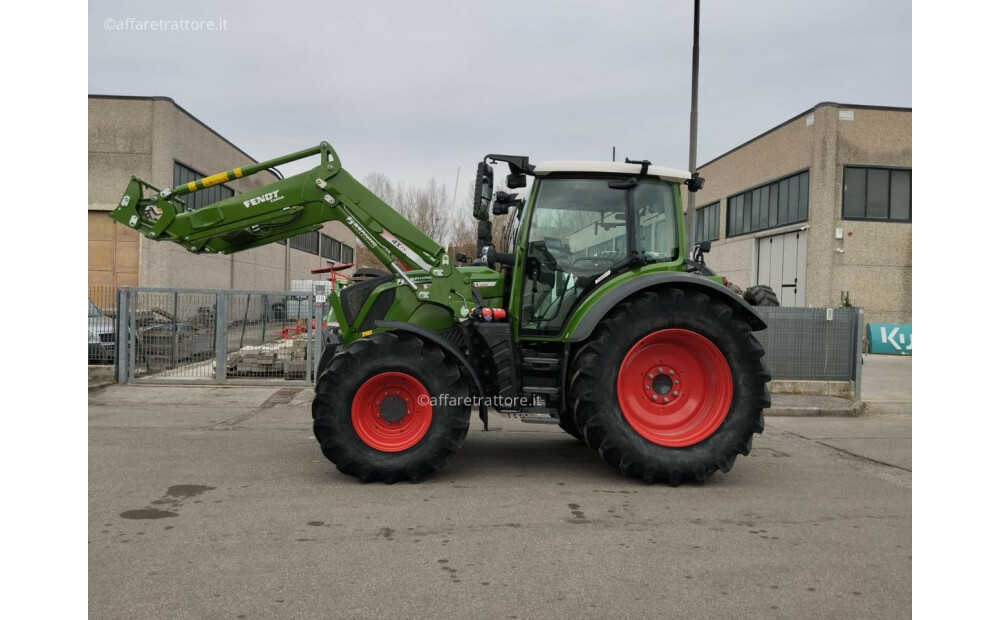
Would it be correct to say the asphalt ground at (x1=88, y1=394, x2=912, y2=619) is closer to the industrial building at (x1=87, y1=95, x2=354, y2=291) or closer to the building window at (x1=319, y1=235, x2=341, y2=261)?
the industrial building at (x1=87, y1=95, x2=354, y2=291)

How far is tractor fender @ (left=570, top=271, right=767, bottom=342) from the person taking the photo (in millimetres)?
5469

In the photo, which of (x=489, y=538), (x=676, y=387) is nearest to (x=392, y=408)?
(x=489, y=538)

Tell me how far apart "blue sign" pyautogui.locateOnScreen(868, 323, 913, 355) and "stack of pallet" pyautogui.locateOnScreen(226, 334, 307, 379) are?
15843 mm

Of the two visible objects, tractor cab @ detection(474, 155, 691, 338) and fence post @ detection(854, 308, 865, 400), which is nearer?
tractor cab @ detection(474, 155, 691, 338)

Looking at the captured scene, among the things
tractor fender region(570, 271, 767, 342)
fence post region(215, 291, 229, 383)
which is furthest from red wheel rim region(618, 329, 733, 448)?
Result: fence post region(215, 291, 229, 383)

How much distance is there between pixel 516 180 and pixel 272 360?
288 inches

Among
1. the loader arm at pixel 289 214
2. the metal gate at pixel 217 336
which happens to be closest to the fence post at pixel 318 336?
the metal gate at pixel 217 336

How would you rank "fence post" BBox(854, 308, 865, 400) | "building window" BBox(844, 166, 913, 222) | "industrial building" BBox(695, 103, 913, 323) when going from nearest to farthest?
"fence post" BBox(854, 308, 865, 400)
"industrial building" BBox(695, 103, 913, 323)
"building window" BBox(844, 166, 913, 222)

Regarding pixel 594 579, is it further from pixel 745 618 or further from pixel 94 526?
pixel 94 526

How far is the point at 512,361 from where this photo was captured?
575 centimetres

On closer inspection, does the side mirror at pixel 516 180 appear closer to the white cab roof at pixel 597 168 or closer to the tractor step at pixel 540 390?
the white cab roof at pixel 597 168

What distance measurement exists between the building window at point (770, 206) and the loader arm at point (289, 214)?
18685 mm

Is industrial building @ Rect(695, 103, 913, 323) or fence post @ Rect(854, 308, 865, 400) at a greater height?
industrial building @ Rect(695, 103, 913, 323)

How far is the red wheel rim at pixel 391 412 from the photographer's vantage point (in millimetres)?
5426
